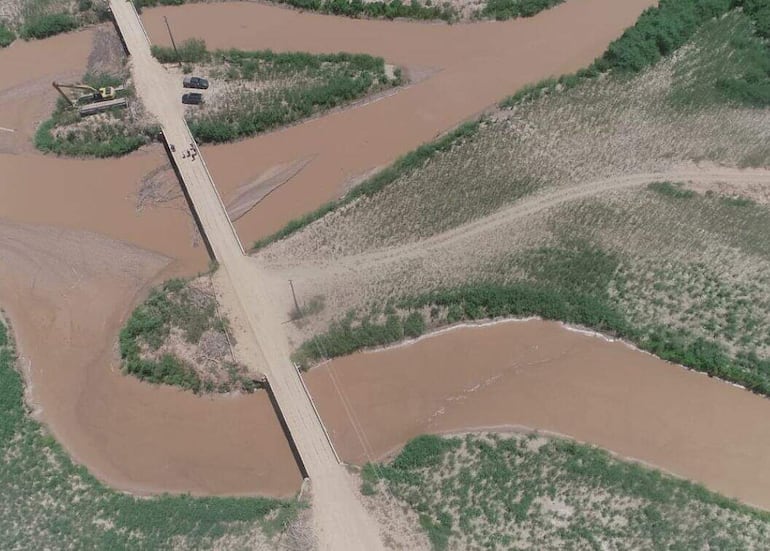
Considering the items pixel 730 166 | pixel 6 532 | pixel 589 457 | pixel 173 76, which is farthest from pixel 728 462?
pixel 173 76

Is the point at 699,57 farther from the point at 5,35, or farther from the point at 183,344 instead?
the point at 5,35

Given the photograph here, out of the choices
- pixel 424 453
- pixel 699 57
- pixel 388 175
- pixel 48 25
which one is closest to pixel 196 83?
pixel 48 25

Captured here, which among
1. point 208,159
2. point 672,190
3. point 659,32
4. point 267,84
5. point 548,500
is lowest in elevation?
point 548,500

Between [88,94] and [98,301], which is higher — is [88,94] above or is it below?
above

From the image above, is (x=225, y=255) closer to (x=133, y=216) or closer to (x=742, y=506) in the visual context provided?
(x=133, y=216)

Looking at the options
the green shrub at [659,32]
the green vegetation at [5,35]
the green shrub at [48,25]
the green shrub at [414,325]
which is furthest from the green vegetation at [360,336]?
the green vegetation at [5,35]

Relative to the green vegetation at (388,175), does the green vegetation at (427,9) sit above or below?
above

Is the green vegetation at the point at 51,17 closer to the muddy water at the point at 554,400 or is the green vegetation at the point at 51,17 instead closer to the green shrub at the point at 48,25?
the green shrub at the point at 48,25
